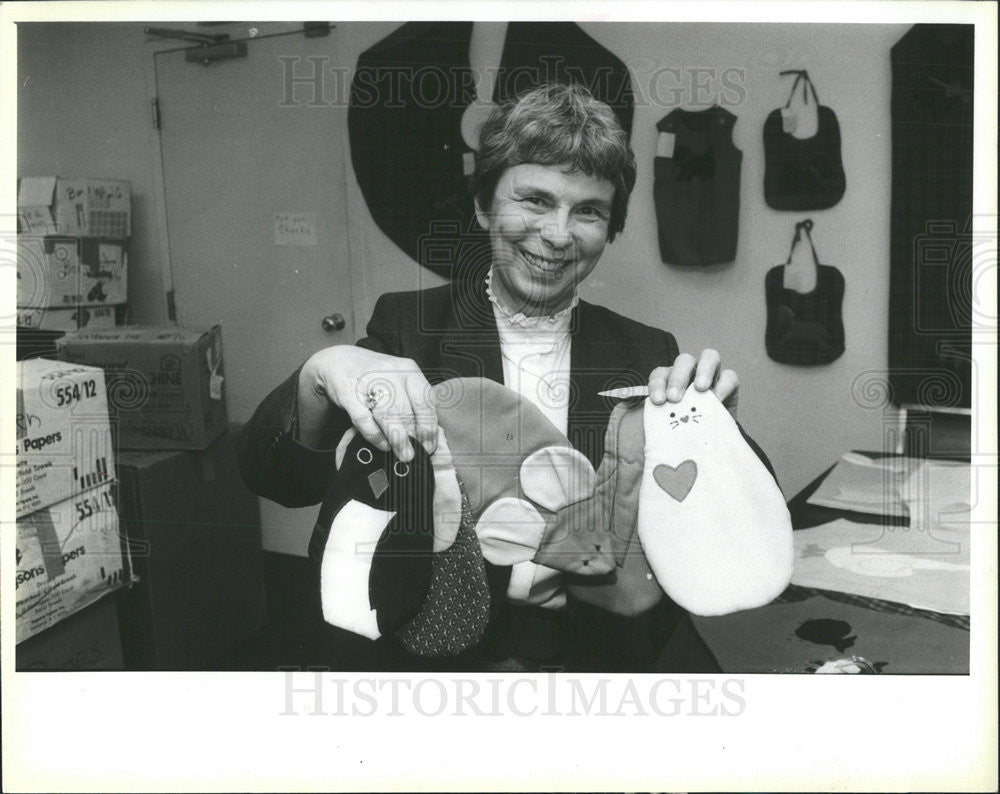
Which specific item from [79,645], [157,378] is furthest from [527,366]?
[79,645]

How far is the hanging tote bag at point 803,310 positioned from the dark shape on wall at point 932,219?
12cm

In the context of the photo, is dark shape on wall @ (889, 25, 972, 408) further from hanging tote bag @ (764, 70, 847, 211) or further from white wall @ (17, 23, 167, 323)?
white wall @ (17, 23, 167, 323)

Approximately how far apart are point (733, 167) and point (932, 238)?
0.45 metres

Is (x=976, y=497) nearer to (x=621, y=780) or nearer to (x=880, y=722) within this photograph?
(x=880, y=722)

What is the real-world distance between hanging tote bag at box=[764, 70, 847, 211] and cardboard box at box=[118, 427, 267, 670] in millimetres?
1286

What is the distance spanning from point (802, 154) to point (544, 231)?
0.55 m

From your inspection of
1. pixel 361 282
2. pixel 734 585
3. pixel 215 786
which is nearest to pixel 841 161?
pixel 734 585

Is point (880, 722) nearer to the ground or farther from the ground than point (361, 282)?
nearer to the ground

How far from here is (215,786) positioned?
178 centimetres

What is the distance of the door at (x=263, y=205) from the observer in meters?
1.71

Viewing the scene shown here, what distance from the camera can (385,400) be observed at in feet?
5.62

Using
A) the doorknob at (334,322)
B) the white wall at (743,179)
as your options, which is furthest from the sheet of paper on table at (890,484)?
the doorknob at (334,322)
